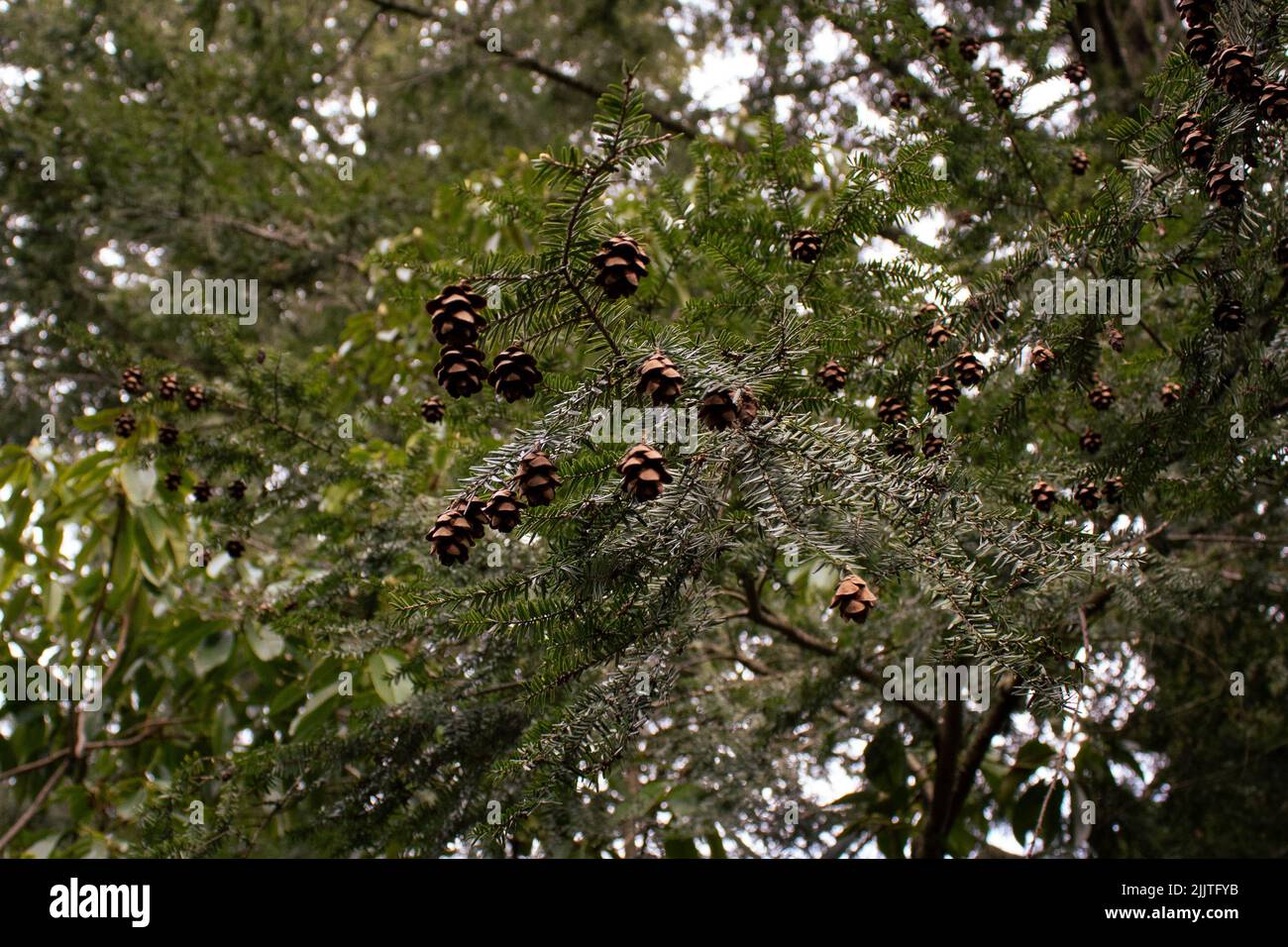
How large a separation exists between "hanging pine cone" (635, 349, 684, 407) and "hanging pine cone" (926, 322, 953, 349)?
0.76 m

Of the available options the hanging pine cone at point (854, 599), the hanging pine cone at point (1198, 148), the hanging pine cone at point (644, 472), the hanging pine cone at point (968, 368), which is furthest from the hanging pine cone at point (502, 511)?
the hanging pine cone at point (1198, 148)

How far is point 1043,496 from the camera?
6.32 ft

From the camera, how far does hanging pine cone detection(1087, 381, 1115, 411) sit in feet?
7.55

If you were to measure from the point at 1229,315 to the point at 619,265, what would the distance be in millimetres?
1321

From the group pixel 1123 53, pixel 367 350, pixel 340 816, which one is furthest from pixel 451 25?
pixel 340 816

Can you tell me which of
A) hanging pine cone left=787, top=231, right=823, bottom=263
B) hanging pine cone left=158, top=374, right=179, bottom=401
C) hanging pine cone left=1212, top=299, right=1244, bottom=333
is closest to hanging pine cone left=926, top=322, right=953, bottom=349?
hanging pine cone left=787, top=231, right=823, bottom=263

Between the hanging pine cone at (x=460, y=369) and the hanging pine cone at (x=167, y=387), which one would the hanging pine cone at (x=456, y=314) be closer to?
the hanging pine cone at (x=460, y=369)

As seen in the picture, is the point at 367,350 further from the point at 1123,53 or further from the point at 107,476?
the point at 1123,53

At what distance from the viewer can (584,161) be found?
1.39m

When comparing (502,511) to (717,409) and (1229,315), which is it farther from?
(1229,315)

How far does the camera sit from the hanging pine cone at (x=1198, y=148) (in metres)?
1.68

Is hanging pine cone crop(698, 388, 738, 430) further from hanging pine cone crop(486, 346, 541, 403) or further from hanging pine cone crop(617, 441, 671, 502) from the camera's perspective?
hanging pine cone crop(486, 346, 541, 403)

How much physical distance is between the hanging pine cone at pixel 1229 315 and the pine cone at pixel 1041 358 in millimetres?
348
